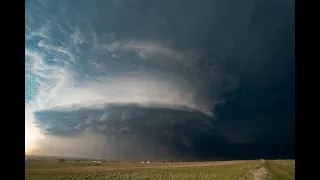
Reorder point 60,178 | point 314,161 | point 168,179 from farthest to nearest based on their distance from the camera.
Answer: point 168,179, point 60,178, point 314,161

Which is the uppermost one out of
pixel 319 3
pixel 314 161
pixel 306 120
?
pixel 319 3

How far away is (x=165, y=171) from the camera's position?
42.1 ft

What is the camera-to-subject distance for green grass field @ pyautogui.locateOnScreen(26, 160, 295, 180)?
11.6 m

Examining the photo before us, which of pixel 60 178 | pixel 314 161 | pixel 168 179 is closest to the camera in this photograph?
pixel 314 161

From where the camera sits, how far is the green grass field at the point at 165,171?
1160 cm

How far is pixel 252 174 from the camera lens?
11852 millimetres

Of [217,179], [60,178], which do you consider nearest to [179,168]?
[217,179]

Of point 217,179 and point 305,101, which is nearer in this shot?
point 305,101

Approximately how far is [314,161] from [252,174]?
11.8 metres

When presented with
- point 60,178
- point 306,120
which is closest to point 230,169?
point 60,178

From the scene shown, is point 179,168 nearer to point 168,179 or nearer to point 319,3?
point 168,179

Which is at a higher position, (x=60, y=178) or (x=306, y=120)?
(x=306, y=120)
